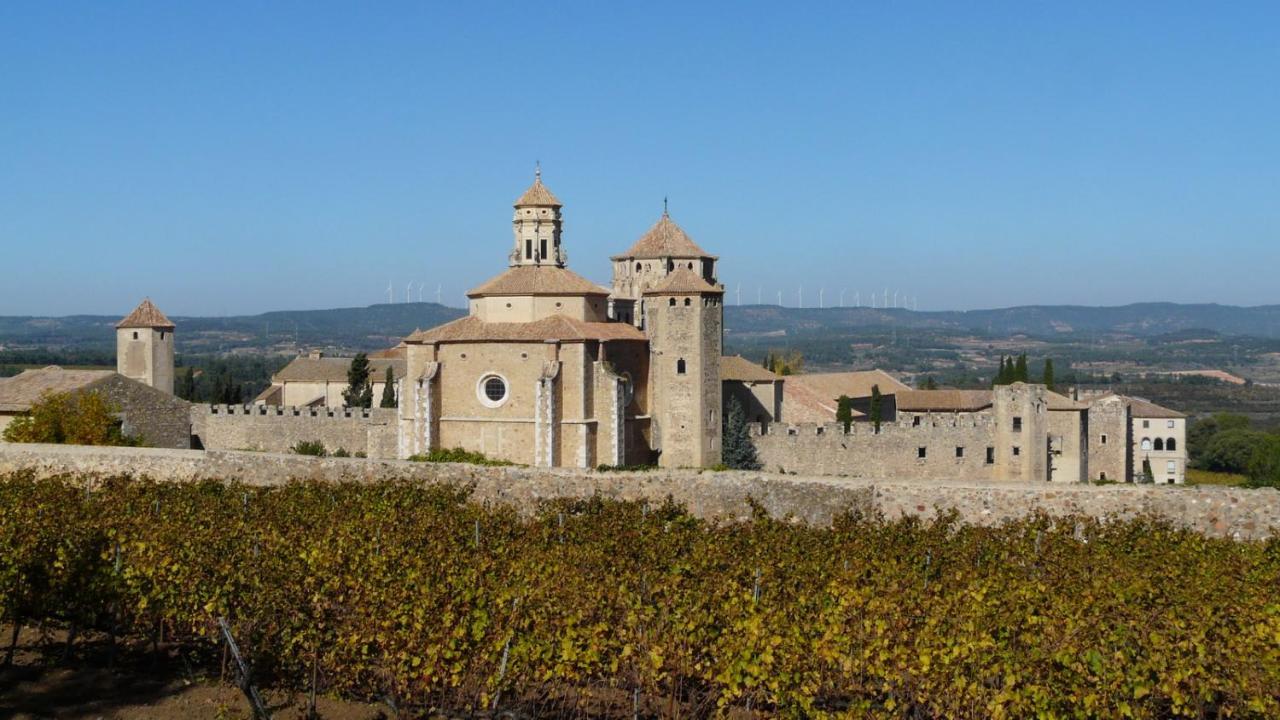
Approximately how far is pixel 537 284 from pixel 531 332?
2.23 metres

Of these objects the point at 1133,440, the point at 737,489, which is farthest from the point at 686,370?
the point at 1133,440

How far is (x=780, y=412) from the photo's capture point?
46.1m

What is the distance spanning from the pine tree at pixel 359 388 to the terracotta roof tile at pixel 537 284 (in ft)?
53.5

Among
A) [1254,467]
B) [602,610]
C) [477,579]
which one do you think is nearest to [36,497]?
[477,579]

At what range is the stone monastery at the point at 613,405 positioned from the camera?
121 ft

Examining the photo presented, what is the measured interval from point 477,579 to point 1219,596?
8518 millimetres

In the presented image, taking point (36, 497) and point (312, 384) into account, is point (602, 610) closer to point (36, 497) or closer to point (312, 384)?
point (36, 497)

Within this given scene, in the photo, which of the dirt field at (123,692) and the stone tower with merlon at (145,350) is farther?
the stone tower with merlon at (145,350)

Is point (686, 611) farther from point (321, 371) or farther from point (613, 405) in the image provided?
point (321, 371)

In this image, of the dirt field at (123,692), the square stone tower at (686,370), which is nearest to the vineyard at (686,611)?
the dirt field at (123,692)

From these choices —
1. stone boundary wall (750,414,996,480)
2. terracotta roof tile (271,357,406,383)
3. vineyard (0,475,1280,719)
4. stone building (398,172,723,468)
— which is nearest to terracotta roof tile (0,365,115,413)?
stone building (398,172,723,468)

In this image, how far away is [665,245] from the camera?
48.8m

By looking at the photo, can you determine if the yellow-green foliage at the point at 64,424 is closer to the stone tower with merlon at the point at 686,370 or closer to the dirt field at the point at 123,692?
the stone tower with merlon at the point at 686,370

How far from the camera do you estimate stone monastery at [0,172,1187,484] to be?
37.0m
